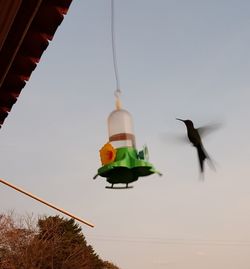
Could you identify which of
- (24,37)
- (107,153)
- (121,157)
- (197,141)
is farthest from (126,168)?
(197,141)

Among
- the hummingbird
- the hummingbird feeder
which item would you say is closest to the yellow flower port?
the hummingbird feeder

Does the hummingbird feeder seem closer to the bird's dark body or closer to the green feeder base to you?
the green feeder base

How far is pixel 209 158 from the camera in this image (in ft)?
18.1

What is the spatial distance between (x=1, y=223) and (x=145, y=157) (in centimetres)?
3531

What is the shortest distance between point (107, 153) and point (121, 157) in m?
0.16

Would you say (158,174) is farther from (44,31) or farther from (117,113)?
(44,31)

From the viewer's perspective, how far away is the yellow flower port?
4.06 meters

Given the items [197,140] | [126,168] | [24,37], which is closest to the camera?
[24,37]

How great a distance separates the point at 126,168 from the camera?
4078 mm

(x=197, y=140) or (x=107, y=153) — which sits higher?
(x=197, y=140)

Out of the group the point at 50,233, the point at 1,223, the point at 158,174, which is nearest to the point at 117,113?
the point at 158,174

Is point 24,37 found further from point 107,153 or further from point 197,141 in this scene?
point 197,141

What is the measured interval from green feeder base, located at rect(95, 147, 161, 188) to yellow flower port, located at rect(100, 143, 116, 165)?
0.07 meters

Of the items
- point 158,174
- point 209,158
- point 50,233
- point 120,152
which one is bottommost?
point 158,174
